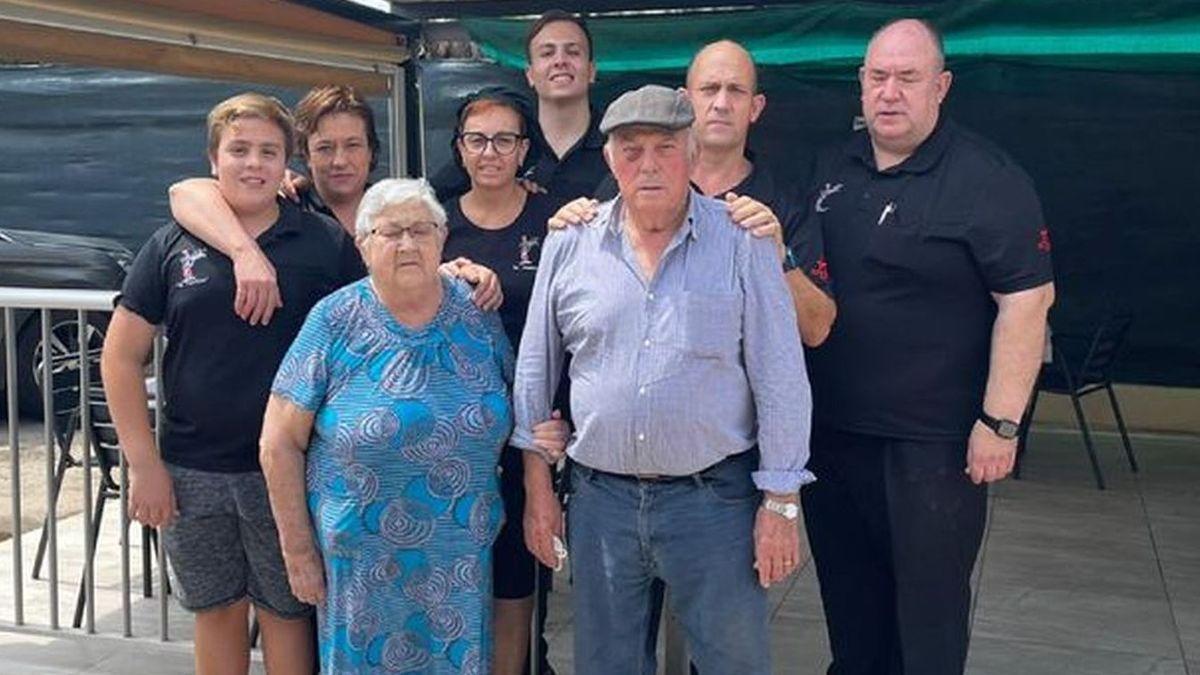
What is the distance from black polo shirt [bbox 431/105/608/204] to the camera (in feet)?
9.21

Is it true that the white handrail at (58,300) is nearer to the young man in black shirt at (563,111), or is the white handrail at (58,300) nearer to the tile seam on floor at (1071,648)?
the young man in black shirt at (563,111)

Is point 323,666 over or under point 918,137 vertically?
under

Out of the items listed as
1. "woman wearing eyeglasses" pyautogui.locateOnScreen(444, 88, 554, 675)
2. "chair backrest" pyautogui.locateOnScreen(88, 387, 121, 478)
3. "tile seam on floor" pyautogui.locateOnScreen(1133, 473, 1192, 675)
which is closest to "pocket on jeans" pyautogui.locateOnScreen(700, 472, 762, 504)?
"woman wearing eyeglasses" pyautogui.locateOnScreen(444, 88, 554, 675)

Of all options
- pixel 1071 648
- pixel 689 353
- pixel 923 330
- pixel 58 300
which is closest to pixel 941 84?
pixel 923 330

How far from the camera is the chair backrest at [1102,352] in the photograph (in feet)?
18.2

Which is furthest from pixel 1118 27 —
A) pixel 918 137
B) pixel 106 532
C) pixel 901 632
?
pixel 106 532

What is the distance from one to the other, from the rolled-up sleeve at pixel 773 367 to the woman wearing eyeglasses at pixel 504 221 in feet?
1.99

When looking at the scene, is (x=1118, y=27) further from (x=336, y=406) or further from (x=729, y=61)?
(x=336, y=406)

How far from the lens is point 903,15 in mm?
4371

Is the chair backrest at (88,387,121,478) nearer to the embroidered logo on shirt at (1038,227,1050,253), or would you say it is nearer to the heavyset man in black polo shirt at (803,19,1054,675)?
the heavyset man in black polo shirt at (803,19,1054,675)

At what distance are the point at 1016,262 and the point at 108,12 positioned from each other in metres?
2.69

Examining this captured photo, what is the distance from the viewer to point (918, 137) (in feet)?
8.20

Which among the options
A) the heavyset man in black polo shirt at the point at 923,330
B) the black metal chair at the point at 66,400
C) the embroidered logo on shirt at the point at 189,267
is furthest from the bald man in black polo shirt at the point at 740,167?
the black metal chair at the point at 66,400

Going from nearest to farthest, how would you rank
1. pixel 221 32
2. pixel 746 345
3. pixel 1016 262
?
pixel 746 345 → pixel 1016 262 → pixel 221 32
